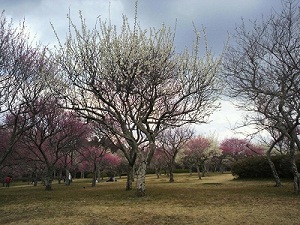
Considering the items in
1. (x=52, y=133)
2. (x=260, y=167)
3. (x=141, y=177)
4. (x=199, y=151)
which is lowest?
(x=141, y=177)

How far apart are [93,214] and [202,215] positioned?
11.3 feet

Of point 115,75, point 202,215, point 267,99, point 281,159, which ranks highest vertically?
point 115,75

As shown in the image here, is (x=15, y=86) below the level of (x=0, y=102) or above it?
above

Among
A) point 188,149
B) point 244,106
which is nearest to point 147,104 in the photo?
point 244,106

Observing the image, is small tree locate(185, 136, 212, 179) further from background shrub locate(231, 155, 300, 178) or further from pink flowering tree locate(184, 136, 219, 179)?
background shrub locate(231, 155, 300, 178)

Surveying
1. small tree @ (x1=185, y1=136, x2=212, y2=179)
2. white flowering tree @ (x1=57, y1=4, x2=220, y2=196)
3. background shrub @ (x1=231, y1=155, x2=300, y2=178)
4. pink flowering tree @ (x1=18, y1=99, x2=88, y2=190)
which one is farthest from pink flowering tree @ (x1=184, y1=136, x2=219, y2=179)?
white flowering tree @ (x1=57, y1=4, x2=220, y2=196)

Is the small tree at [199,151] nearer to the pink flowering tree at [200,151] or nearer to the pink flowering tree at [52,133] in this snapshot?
the pink flowering tree at [200,151]


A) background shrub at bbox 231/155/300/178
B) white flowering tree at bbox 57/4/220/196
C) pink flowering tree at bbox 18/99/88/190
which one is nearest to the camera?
white flowering tree at bbox 57/4/220/196

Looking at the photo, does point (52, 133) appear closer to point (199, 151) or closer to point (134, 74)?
point (134, 74)

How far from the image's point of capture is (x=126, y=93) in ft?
46.7

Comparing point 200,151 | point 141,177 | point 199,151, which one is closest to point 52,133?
point 141,177

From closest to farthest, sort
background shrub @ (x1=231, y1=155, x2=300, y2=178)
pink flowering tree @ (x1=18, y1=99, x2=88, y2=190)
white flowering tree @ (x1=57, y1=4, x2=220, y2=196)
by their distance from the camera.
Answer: white flowering tree @ (x1=57, y1=4, x2=220, y2=196), pink flowering tree @ (x1=18, y1=99, x2=88, y2=190), background shrub @ (x1=231, y1=155, x2=300, y2=178)

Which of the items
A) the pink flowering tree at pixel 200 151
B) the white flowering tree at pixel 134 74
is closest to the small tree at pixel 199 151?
the pink flowering tree at pixel 200 151

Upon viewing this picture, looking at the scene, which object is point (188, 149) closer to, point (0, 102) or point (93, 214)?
point (0, 102)
